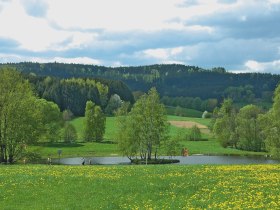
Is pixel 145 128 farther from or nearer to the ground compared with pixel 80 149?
farther from the ground

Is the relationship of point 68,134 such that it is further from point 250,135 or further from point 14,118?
point 14,118

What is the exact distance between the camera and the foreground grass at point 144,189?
24.5m

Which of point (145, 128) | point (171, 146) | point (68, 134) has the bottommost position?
point (171, 146)

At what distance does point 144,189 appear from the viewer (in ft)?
96.1

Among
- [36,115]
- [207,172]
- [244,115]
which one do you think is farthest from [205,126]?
[207,172]

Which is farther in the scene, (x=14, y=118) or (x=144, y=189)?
(x=14, y=118)

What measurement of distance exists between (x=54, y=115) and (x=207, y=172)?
110497mm

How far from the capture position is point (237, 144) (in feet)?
472

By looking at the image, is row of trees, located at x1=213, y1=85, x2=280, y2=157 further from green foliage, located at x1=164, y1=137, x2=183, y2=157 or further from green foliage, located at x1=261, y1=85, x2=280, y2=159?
green foliage, located at x1=261, y1=85, x2=280, y2=159

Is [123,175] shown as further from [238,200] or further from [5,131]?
[5,131]

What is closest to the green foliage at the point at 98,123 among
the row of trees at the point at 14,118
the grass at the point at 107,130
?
the grass at the point at 107,130

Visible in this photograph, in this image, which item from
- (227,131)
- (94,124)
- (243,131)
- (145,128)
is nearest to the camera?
(145,128)

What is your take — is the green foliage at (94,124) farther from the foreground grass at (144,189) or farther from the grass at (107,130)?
the foreground grass at (144,189)

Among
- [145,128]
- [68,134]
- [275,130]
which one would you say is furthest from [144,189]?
[68,134]
